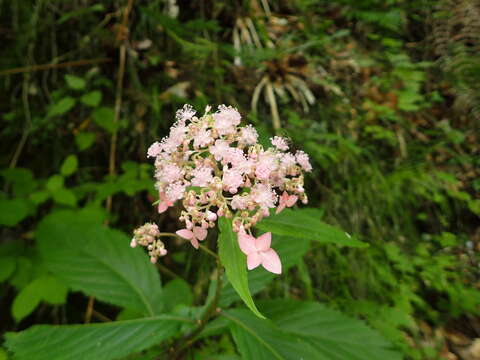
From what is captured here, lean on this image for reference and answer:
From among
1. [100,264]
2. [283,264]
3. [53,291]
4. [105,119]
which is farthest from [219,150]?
[105,119]

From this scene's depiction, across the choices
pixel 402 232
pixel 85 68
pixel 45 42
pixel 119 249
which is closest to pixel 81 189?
pixel 119 249

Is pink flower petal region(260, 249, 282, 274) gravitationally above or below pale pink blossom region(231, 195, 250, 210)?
below

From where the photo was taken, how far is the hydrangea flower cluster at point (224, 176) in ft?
2.39

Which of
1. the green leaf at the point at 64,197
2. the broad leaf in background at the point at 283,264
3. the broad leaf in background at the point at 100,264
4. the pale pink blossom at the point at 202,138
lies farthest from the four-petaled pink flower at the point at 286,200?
the green leaf at the point at 64,197

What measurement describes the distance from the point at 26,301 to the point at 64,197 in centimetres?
47

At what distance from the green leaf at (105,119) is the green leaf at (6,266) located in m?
0.78

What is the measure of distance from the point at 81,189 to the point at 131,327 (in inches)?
38.7

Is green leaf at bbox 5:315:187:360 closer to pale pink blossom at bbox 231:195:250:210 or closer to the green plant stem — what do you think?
the green plant stem

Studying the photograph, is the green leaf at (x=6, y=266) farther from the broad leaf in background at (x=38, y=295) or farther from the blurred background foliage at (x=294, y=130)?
the broad leaf in background at (x=38, y=295)

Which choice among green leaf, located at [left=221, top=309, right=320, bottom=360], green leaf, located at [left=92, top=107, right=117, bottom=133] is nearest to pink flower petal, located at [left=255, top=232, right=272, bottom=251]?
green leaf, located at [left=221, top=309, right=320, bottom=360]

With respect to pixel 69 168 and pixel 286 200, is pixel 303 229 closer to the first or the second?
pixel 286 200

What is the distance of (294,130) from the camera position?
6.90 ft

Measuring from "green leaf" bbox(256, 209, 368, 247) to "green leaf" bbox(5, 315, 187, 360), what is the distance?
Result: 20.4 inches

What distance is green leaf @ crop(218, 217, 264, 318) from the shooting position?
60cm
